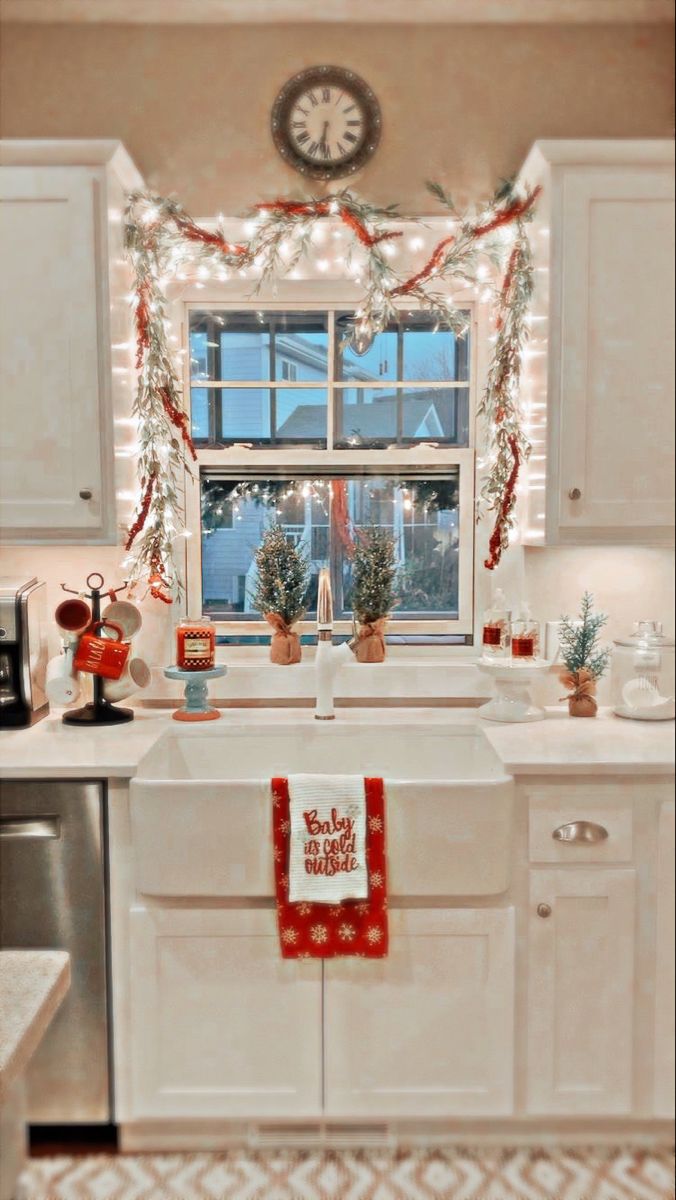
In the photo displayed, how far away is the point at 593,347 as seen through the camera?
58.5 inches

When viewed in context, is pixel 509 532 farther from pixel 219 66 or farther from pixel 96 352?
pixel 219 66

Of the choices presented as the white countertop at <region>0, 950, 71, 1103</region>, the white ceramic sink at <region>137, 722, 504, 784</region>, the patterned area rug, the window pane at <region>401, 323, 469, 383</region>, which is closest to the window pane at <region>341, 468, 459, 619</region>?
the window pane at <region>401, 323, 469, 383</region>

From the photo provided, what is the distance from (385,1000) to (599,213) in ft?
4.67

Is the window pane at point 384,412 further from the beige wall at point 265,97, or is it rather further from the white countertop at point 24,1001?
the white countertop at point 24,1001

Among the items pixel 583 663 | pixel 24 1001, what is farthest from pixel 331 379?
pixel 24 1001

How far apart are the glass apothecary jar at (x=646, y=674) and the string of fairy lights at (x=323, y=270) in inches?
13.0

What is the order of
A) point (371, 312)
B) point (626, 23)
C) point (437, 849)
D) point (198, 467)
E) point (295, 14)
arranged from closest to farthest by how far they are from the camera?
1. point (626, 23)
2. point (437, 849)
3. point (295, 14)
4. point (371, 312)
5. point (198, 467)

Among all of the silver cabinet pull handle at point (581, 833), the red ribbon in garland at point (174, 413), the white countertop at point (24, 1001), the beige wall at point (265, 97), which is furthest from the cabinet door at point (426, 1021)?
the beige wall at point (265, 97)

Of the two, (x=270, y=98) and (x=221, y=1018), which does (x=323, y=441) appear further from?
(x=221, y=1018)

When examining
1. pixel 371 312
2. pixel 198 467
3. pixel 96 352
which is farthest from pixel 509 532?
pixel 96 352

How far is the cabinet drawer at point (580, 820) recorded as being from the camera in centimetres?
138

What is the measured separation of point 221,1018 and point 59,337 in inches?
49.3

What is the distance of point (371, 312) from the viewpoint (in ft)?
5.76

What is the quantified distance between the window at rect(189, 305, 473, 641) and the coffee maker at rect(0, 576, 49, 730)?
0.41 meters
